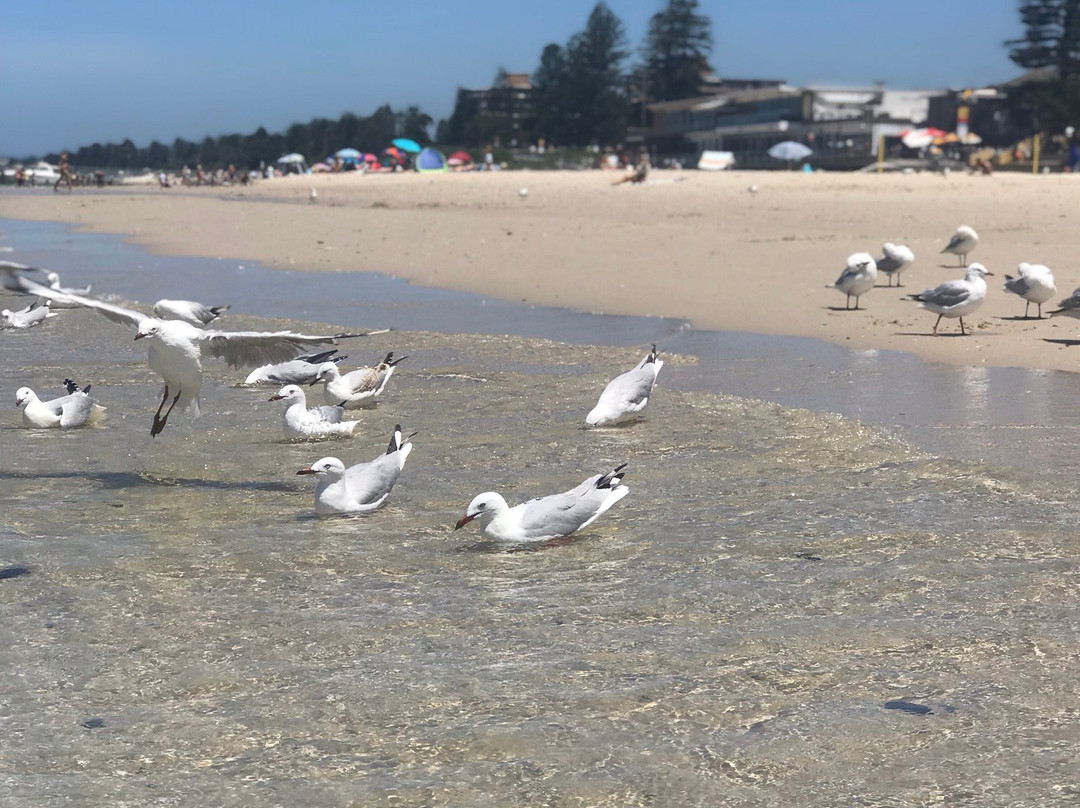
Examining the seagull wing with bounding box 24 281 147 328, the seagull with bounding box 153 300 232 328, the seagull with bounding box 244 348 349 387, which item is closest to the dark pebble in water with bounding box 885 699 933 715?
the seagull wing with bounding box 24 281 147 328

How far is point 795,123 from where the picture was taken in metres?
88.2

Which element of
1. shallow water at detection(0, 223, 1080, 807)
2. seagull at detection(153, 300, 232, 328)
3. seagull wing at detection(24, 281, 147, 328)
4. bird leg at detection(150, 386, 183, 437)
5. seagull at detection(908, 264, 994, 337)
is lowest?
shallow water at detection(0, 223, 1080, 807)

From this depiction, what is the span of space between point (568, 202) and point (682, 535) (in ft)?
100

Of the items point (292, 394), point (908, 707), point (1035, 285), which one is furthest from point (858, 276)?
point (908, 707)

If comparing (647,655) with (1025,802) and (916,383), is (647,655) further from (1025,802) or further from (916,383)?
(916,383)

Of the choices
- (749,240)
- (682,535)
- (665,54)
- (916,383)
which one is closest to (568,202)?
(749,240)

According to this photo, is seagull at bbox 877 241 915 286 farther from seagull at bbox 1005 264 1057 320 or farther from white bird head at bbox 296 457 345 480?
white bird head at bbox 296 457 345 480

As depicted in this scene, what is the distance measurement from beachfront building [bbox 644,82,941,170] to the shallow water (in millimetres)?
58598

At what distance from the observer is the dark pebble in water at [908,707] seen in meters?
4.06

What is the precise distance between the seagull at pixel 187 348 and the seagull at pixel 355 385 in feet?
1.95

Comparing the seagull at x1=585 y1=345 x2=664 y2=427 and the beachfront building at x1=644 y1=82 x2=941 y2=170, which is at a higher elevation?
the beachfront building at x1=644 y1=82 x2=941 y2=170

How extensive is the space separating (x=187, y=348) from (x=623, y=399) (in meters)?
2.53

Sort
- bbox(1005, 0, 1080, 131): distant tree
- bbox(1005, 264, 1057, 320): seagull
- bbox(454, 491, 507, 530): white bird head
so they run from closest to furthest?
bbox(454, 491, 507, 530): white bird head, bbox(1005, 264, 1057, 320): seagull, bbox(1005, 0, 1080, 131): distant tree

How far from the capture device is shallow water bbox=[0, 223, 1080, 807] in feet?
12.3
